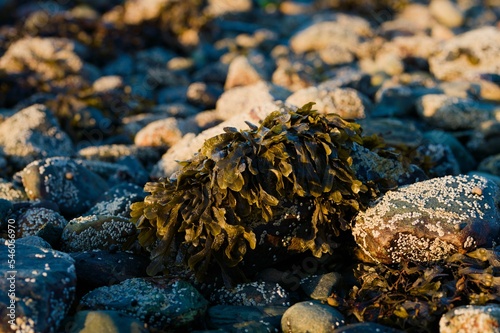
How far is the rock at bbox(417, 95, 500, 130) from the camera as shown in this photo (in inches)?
303

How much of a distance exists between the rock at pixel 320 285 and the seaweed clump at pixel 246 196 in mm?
173

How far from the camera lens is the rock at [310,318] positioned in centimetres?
368

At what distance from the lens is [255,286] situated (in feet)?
13.9

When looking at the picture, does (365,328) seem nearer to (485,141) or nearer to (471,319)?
(471,319)

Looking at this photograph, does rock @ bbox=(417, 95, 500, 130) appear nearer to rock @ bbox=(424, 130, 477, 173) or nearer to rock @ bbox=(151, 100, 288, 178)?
rock @ bbox=(424, 130, 477, 173)

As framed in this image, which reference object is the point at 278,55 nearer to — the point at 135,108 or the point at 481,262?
the point at 135,108

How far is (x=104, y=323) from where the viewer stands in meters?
3.47

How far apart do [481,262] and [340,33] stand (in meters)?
9.24

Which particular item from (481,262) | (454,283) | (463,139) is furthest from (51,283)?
(463,139)

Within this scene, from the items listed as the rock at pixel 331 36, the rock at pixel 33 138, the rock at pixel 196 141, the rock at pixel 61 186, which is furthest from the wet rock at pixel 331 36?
the rock at pixel 61 186

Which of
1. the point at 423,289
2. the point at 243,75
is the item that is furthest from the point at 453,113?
the point at 423,289

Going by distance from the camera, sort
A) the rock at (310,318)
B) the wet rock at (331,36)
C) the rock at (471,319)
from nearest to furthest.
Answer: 1. the rock at (471,319)
2. the rock at (310,318)
3. the wet rock at (331,36)

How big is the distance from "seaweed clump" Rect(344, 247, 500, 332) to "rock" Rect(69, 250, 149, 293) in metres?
1.51

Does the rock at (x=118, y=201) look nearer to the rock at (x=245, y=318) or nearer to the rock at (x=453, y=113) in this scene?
the rock at (x=245, y=318)
